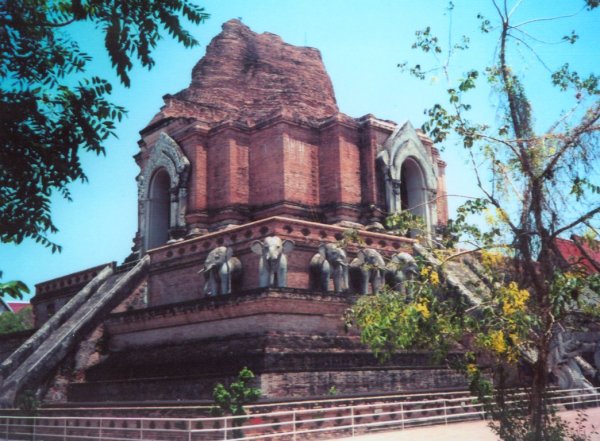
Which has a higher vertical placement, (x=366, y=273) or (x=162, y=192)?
(x=162, y=192)

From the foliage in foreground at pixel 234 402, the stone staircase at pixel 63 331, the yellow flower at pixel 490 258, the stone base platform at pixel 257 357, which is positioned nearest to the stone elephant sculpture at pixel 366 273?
the stone base platform at pixel 257 357

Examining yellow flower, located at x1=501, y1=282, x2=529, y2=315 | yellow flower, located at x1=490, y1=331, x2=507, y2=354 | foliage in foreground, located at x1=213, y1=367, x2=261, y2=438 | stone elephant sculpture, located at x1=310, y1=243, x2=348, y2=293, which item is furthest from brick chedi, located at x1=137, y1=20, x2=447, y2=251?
yellow flower, located at x1=490, y1=331, x2=507, y2=354

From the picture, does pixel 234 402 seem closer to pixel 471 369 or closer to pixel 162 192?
pixel 471 369

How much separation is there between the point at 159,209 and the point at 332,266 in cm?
830

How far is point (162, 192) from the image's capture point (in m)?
22.5

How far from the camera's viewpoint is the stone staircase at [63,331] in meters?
15.2

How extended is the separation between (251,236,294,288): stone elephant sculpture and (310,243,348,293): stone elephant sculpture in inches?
41.4

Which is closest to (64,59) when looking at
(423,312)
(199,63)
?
(423,312)

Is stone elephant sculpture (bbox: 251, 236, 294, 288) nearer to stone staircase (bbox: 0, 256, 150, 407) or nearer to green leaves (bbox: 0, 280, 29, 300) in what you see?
stone staircase (bbox: 0, 256, 150, 407)

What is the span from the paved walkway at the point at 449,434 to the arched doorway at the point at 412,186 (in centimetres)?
975

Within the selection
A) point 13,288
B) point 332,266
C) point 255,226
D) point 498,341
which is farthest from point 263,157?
point 13,288

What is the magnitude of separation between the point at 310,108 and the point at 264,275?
818cm

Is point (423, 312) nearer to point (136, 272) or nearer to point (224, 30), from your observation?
point (136, 272)

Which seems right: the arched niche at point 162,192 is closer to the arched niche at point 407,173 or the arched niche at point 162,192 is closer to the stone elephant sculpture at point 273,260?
the stone elephant sculpture at point 273,260
